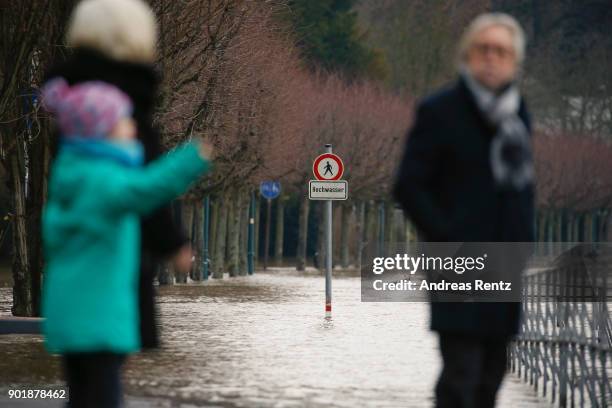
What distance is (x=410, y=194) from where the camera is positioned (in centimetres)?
674

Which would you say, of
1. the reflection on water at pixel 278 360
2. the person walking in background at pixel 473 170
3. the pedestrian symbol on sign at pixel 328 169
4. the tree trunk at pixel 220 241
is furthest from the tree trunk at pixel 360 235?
the person walking in background at pixel 473 170

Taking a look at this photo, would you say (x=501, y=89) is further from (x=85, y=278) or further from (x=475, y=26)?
(x=85, y=278)

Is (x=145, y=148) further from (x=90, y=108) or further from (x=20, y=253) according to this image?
(x=20, y=253)

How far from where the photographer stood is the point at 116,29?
20.0 ft

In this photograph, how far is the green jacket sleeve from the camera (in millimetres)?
5730

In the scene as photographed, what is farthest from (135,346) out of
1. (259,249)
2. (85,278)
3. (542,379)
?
(259,249)

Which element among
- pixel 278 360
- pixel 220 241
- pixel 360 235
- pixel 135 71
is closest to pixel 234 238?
pixel 220 241

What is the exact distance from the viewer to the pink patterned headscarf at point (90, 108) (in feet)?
19.7

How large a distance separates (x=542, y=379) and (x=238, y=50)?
1828cm

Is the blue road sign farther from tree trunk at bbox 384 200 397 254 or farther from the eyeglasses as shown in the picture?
the eyeglasses

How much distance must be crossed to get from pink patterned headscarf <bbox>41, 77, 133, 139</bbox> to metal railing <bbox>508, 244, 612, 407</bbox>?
6.77 meters

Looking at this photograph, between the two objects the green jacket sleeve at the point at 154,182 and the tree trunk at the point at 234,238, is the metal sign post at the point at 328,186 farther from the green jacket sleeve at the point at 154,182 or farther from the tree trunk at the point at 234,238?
the tree trunk at the point at 234,238

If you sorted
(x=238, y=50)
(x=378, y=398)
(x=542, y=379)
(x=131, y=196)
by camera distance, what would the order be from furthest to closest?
(x=238, y=50), (x=542, y=379), (x=378, y=398), (x=131, y=196)

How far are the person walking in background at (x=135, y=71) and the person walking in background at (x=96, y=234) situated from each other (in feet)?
0.41
